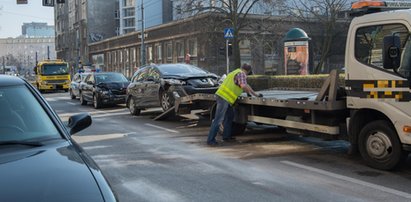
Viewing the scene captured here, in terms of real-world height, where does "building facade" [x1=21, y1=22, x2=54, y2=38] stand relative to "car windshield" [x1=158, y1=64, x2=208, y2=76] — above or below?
above

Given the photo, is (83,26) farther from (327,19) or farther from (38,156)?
(38,156)

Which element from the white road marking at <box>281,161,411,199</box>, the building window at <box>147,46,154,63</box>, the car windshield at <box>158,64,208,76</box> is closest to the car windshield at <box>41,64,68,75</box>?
the building window at <box>147,46,154,63</box>

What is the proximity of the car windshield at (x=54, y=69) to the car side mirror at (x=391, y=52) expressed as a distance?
35118 mm

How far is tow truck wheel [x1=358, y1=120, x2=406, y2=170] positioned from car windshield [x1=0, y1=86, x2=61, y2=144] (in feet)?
16.8

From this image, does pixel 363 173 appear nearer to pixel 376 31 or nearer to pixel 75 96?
pixel 376 31

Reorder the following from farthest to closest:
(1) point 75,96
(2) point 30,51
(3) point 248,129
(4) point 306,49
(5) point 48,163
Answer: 1. (2) point 30,51
2. (1) point 75,96
3. (4) point 306,49
4. (3) point 248,129
5. (5) point 48,163

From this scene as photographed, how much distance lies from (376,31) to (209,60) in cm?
3804

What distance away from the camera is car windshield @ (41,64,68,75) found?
3881cm

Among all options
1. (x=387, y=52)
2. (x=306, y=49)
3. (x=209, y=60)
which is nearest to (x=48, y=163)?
(x=387, y=52)

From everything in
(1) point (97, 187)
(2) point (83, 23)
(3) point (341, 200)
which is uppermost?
(2) point (83, 23)

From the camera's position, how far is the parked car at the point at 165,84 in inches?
565

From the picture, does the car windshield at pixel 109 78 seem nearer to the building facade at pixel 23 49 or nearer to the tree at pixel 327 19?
the tree at pixel 327 19

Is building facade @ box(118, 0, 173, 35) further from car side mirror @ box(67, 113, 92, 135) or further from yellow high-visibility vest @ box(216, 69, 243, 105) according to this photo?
car side mirror @ box(67, 113, 92, 135)

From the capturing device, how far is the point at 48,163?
3.33m
